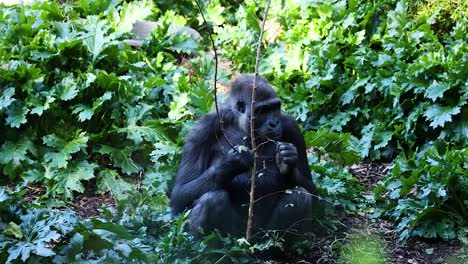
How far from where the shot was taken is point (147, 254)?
5.73 metres

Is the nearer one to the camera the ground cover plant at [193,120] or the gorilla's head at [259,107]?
the ground cover plant at [193,120]

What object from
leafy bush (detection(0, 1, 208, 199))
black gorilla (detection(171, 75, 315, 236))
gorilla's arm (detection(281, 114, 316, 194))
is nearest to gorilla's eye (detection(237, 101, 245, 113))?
black gorilla (detection(171, 75, 315, 236))

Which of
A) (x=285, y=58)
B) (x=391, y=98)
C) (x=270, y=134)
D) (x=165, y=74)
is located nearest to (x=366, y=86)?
(x=391, y=98)

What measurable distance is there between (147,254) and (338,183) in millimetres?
2692

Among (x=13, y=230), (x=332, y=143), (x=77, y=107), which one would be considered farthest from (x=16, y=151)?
(x=332, y=143)

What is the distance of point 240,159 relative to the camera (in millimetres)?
6383

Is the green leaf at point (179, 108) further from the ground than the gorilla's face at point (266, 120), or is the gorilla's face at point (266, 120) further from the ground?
the green leaf at point (179, 108)

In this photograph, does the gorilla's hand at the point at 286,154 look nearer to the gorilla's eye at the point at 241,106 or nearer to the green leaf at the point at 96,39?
the gorilla's eye at the point at 241,106

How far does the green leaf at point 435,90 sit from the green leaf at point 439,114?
5.1 inches

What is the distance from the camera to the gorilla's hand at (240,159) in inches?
250

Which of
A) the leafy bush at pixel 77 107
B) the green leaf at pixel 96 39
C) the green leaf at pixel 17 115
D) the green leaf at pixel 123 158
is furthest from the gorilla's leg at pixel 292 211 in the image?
the green leaf at pixel 96 39

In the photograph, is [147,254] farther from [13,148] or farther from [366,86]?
[366,86]

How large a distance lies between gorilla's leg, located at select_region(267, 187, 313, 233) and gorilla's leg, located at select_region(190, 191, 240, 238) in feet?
1.48

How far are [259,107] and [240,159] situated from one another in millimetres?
589
